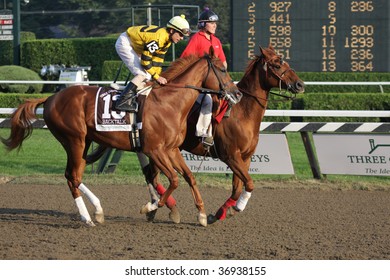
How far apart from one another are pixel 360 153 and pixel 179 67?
3.44 metres

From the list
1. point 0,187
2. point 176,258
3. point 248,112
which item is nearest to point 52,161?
point 0,187

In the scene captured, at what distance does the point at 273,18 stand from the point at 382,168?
17.0 feet

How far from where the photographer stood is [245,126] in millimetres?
7988

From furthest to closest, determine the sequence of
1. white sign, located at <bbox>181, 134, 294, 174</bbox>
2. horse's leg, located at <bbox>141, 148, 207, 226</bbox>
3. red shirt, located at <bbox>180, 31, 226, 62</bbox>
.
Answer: white sign, located at <bbox>181, 134, 294, 174</bbox>
red shirt, located at <bbox>180, 31, 226, 62</bbox>
horse's leg, located at <bbox>141, 148, 207, 226</bbox>

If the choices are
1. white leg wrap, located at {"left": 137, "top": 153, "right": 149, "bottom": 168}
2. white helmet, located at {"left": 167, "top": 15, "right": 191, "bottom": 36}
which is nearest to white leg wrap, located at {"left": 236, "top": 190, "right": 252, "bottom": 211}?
white leg wrap, located at {"left": 137, "top": 153, "right": 149, "bottom": 168}

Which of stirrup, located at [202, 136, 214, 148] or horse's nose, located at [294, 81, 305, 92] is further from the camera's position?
horse's nose, located at [294, 81, 305, 92]

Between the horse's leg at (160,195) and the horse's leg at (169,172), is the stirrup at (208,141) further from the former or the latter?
the horse's leg at (160,195)

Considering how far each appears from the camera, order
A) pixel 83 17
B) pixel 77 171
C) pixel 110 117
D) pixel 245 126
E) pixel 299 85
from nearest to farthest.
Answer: pixel 110 117 → pixel 77 171 → pixel 245 126 → pixel 299 85 → pixel 83 17

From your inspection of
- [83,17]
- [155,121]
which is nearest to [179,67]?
[155,121]

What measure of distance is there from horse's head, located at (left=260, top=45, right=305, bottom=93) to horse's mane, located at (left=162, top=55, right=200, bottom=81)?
0.68 metres

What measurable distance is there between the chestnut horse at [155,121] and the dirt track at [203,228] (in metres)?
0.37

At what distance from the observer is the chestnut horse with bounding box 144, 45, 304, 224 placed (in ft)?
A: 25.8

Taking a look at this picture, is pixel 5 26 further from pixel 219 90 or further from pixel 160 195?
pixel 219 90

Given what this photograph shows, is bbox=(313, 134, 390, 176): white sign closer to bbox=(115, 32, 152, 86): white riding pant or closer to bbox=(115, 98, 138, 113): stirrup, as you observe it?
bbox=(115, 32, 152, 86): white riding pant
